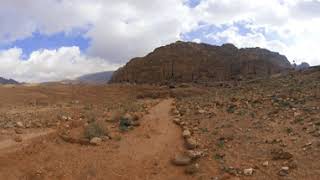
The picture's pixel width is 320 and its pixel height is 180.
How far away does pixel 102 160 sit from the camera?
467 inches

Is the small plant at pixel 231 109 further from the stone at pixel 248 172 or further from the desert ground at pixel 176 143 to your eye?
the stone at pixel 248 172

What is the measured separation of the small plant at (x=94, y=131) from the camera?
1317 cm

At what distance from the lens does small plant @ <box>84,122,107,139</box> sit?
519 inches

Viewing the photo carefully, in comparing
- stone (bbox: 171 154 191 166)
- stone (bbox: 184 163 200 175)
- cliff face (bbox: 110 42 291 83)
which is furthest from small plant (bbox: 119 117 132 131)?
cliff face (bbox: 110 42 291 83)

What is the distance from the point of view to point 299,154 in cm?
1117

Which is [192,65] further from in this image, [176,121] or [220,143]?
[220,143]

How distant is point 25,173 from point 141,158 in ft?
7.99

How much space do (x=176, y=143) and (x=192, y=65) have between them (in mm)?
45994

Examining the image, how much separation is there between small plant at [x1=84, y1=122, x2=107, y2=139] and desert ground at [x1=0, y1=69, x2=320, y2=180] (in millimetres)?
27

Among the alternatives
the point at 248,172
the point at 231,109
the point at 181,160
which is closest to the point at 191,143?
the point at 181,160

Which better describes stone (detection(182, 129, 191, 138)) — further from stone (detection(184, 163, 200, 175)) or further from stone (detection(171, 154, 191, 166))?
stone (detection(184, 163, 200, 175))

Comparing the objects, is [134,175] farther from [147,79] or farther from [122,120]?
[147,79]

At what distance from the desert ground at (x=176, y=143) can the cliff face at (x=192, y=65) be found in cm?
3998

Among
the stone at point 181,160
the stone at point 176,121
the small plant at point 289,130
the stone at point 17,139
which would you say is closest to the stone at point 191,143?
the stone at point 181,160
